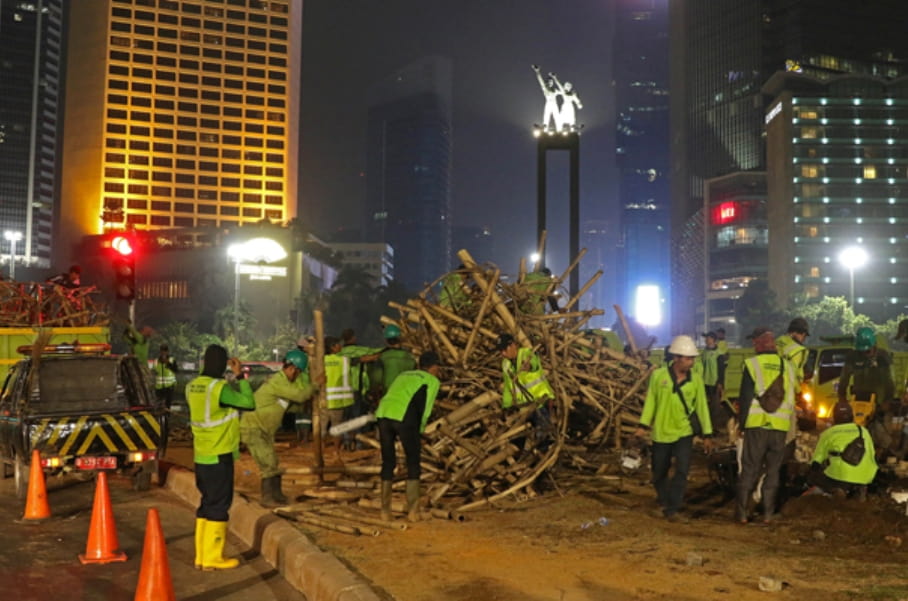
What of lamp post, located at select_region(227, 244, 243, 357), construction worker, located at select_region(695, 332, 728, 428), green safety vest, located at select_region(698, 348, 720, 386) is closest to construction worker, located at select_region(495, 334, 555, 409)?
construction worker, located at select_region(695, 332, 728, 428)

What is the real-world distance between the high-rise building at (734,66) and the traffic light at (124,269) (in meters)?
150

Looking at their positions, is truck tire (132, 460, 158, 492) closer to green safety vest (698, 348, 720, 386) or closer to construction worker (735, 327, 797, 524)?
construction worker (735, 327, 797, 524)

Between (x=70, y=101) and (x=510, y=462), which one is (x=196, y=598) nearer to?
(x=510, y=462)

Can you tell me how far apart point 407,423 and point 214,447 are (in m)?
2.09

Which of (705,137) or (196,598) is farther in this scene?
(705,137)

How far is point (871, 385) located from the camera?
11789mm

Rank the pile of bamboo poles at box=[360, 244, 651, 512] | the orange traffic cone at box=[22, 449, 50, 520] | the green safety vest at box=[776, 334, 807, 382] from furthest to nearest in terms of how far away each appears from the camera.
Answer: the pile of bamboo poles at box=[360, 244, 651, 512], the green safety vest at box=[776, 334, 807, 382], the orange traffic cone at box=[22, 449, 50, 520]

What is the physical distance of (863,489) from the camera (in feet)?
28.5

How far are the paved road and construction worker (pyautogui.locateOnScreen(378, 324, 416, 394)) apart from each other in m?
3.23

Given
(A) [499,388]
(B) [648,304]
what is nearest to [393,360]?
(A) [499,388]

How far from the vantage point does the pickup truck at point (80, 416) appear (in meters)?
10.4

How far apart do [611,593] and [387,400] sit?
3356 mm

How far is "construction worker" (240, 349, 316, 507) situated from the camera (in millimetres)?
9594

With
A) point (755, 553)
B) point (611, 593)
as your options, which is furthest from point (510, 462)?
point (611, 593)
